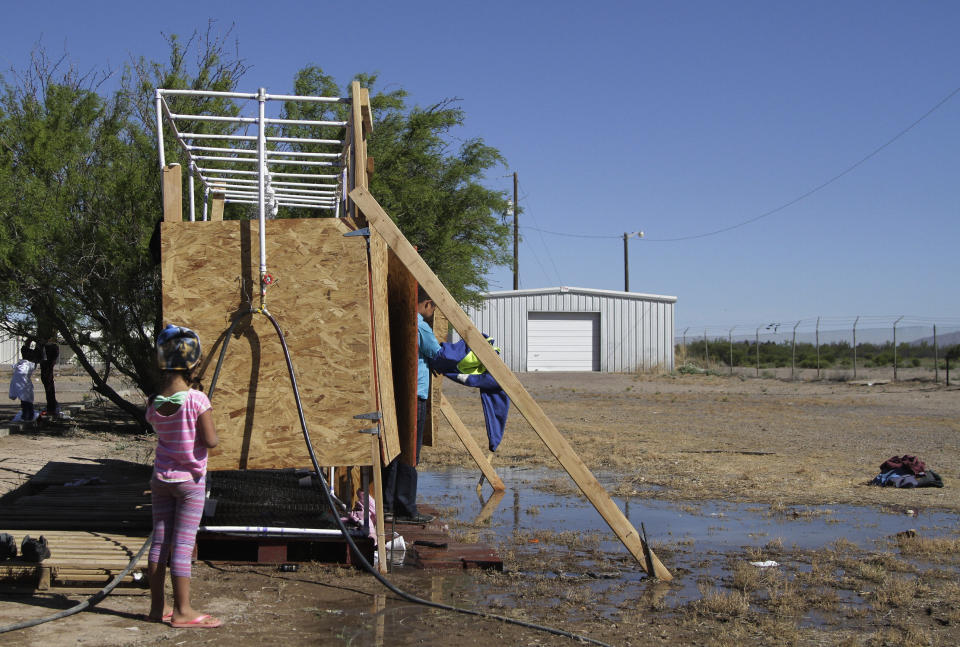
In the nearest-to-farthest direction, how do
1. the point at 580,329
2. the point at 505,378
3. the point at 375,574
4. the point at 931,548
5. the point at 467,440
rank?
the point at 375,574
the point at 505,378
the point at 931,548
the point at 467,440
the point at 580,329

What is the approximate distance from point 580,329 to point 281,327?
34.8 meters

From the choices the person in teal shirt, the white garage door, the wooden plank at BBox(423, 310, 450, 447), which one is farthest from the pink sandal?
the white garage door

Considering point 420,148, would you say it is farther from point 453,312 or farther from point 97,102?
point 453,312

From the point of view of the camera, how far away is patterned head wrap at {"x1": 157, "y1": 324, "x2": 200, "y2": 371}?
4.77 meters

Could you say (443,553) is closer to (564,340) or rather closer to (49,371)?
(49,371)

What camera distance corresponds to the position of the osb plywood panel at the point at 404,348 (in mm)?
7098

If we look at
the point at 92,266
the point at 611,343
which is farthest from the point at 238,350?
the point at 611,343

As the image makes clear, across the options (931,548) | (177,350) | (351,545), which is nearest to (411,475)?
(351,545)

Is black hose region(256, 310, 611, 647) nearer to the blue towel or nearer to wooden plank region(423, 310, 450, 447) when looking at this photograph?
the blue towel

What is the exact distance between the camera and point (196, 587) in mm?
5742

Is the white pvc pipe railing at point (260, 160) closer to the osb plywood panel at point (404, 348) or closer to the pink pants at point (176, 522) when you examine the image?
the osb plywood panel at point (404, 348)

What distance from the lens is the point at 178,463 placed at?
4.77 m

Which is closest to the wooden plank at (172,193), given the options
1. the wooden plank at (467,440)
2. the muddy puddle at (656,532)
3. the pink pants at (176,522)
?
the pink pants at (176,522)

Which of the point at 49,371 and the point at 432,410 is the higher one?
the point at 49,371
